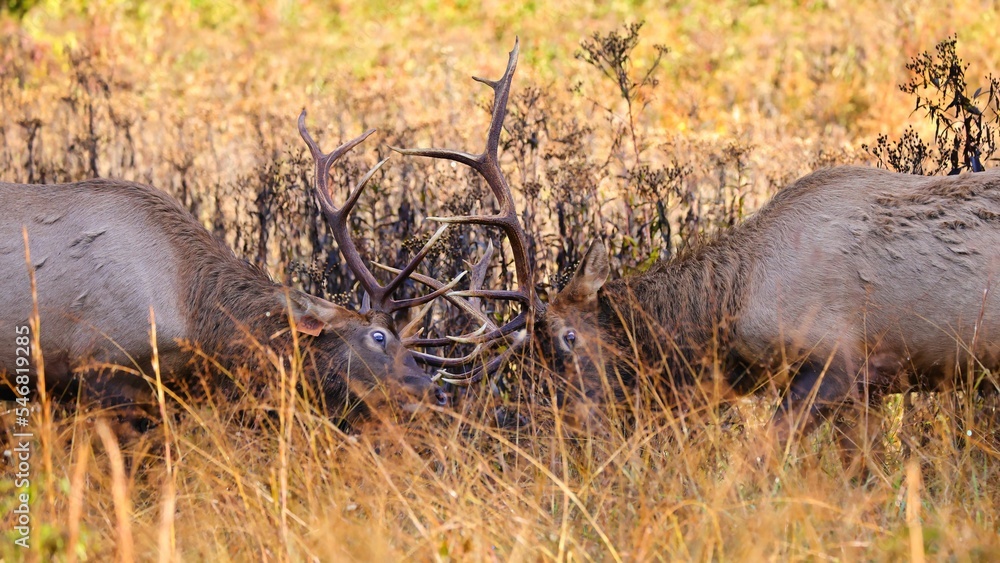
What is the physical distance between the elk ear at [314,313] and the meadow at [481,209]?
375 millimetres

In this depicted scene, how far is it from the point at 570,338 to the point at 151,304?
7.18 feet

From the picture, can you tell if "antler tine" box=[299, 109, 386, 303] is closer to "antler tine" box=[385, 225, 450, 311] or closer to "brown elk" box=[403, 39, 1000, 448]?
"antler tine" box=[385, 225, 450, 311]

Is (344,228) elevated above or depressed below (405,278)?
above

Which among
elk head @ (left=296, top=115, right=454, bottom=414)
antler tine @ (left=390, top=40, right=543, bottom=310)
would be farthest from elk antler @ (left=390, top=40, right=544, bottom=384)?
elk head @ (left=296, top=115, right=454, bottom=414)

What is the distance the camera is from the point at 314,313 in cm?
587

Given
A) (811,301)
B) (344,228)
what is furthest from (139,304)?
(811,301)

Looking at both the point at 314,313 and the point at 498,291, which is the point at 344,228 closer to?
the point at 314,313

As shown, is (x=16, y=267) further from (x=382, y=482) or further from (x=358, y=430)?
(x=382, y=482)

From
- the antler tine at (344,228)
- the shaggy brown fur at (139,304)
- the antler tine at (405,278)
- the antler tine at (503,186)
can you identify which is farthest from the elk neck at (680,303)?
the antler tine at (344,228)

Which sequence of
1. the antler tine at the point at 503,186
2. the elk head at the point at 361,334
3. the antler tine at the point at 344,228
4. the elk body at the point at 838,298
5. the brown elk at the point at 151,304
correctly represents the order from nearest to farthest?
the elk body at the point at 838,298, the brown elk at the point at 151,304, the elk head at the point at 361,334, the antler tine at the point at 503,186, the antler tine at the point at 344,228

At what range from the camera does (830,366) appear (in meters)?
5.52

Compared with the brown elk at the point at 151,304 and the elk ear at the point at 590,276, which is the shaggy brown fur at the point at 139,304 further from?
the elk ear at the point at 590,276

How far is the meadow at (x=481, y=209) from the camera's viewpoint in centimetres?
406

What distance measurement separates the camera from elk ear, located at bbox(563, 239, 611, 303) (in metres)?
5.87
